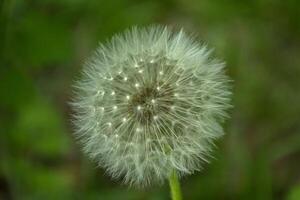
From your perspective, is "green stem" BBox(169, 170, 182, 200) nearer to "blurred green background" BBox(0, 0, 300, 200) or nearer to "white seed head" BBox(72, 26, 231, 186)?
"white seed head" BBox(72, 26, 231, 186)

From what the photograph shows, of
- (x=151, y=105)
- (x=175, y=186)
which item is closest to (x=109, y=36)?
(x=151, y=105)

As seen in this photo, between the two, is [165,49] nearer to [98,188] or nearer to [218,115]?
[218,115]

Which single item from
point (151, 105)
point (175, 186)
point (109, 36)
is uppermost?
point (109, 36)

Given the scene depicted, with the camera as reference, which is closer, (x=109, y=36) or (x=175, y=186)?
(x=175, y=186)

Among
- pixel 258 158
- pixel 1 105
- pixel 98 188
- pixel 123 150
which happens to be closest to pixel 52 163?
pixel 98 188

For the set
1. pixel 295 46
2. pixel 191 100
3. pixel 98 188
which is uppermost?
pixel 295 46

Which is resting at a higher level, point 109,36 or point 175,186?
point 109,36

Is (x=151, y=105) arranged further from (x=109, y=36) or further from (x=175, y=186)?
(x=109, y=36)
